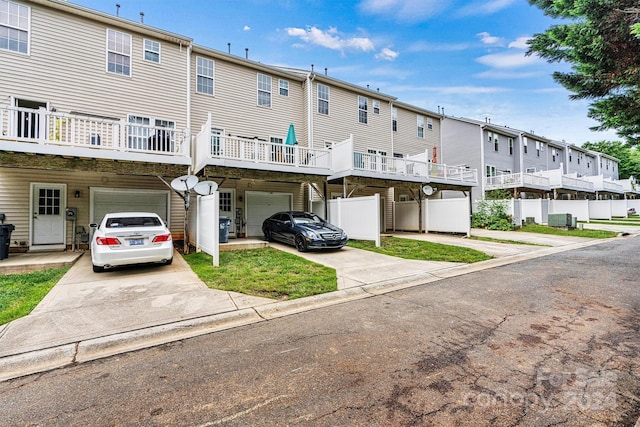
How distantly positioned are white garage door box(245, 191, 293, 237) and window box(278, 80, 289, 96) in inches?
214

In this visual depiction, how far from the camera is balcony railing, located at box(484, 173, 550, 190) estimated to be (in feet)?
72.6

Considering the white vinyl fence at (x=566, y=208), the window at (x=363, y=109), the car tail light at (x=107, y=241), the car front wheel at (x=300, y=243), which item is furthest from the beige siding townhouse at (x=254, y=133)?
the white vinyl fence at (x=566, y=208)

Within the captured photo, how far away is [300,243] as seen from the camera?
10.6m

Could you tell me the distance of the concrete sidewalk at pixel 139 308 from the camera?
3652mm

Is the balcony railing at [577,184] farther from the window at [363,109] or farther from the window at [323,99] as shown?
the window at [323,99]

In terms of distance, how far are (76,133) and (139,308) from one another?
8.46 metres

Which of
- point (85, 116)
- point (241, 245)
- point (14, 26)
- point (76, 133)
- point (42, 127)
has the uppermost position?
point (14, 26)

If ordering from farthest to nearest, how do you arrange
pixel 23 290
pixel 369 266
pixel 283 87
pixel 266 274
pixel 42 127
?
pixel 283 87
pixel 42 127
pixel 369 266
pixel 266 274
pixel 23 290

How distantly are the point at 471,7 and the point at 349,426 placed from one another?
47.9 feet

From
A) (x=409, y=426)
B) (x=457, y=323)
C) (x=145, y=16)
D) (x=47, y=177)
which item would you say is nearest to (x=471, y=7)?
(x=457, y=323)

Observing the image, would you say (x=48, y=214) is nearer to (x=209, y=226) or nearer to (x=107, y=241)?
(x=107, y=241)

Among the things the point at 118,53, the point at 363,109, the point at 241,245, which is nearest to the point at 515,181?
the point at 363,109

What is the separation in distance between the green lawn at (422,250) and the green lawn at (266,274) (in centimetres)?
332

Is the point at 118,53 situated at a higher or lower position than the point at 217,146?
higher
